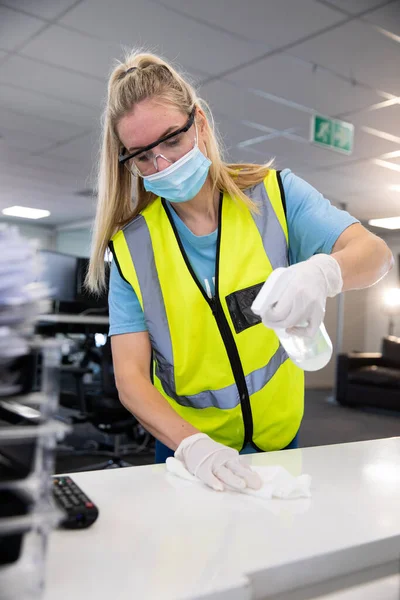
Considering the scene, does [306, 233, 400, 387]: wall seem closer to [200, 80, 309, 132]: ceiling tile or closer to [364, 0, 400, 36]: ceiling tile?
[200, 80, 309, 132]: ceiling tile

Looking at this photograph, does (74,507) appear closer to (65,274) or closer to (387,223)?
(65,274)

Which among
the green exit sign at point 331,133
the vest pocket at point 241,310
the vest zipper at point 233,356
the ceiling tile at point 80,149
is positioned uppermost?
the ceiling tile at point 80,149

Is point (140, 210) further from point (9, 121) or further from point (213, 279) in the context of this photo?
point (9, 121)

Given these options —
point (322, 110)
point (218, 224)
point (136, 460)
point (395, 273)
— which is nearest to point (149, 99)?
point (218, 224)

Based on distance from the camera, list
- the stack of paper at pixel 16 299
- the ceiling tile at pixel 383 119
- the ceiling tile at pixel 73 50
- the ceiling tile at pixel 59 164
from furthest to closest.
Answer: the ceiling tile at pixel 59 164 → the ceiling tile at pixel 383 119 → the ceiling tile at pixel 73 50 → the stack of paper at pixel 16 299

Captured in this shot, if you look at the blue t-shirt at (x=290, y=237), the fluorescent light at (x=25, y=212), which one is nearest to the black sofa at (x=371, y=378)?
the fluorescent light at (x=25, y=212)

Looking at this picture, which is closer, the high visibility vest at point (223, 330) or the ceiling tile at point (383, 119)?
the high visibility vest at point (223, 330)

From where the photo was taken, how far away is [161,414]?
1.13 meters

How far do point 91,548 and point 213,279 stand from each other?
716 millimetres

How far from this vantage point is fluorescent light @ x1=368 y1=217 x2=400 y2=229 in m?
8.84

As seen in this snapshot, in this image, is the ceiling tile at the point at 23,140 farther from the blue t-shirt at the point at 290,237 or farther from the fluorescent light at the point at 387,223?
the fluorescent light at the point at 387,223

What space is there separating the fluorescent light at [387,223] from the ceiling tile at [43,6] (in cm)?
674

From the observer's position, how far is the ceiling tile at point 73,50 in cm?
346

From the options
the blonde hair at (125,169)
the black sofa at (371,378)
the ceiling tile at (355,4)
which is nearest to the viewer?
the blonde hair at (125,169)
